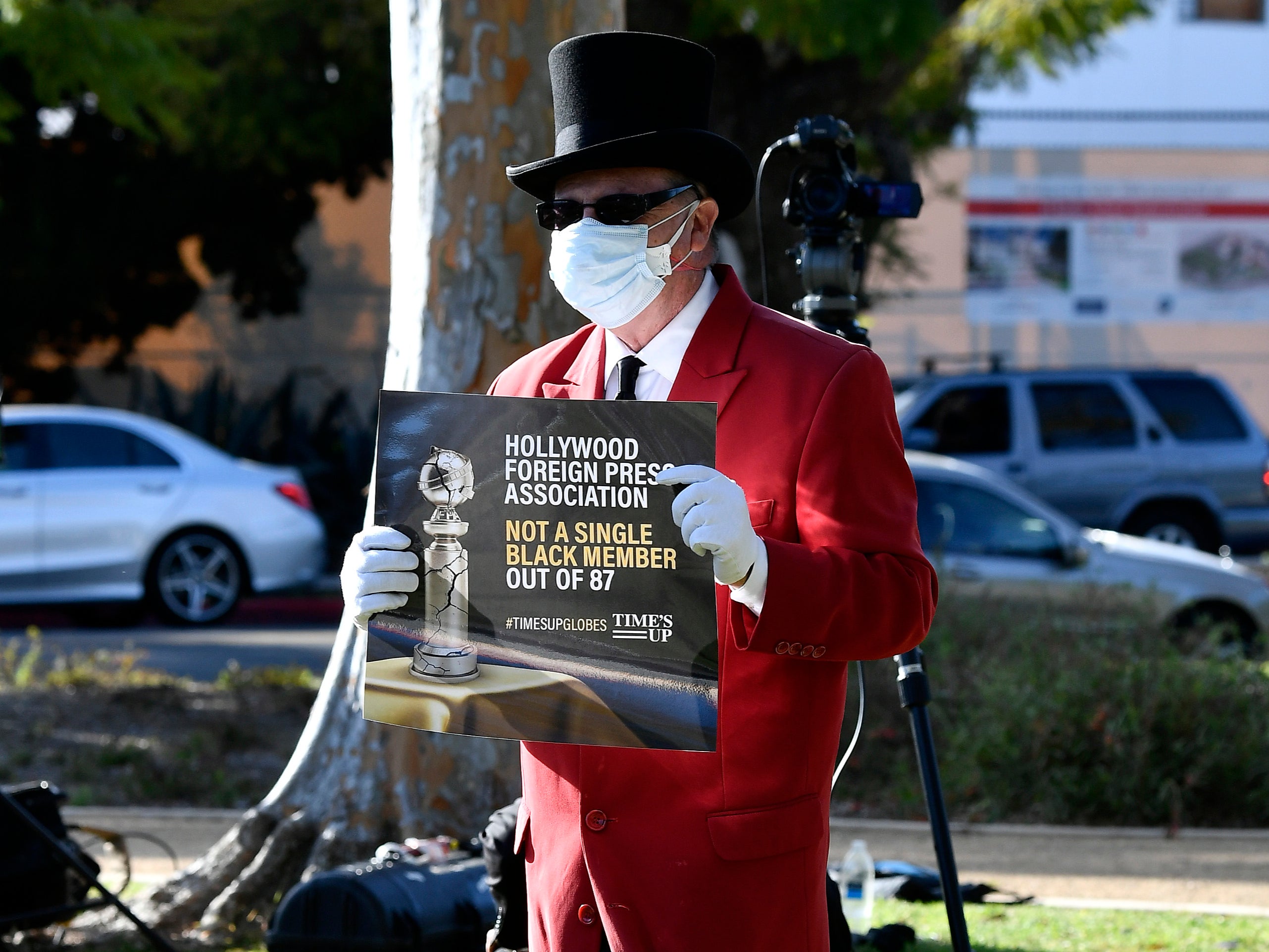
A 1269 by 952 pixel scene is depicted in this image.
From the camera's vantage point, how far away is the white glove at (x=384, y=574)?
7.48 ft

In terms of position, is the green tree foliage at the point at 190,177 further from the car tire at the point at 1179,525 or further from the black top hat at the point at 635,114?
the black top hat at the point at 635,114

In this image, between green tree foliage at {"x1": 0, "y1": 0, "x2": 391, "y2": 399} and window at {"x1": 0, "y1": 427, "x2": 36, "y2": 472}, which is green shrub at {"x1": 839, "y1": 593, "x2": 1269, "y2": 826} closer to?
green tree foliage at {"x1": 0, "y1": 0, "x2": 391, "y2": 399}

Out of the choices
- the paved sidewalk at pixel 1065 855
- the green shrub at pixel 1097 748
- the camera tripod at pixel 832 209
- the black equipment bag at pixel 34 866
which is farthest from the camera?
the green shrub at pixel 1097 748

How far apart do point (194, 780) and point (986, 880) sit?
3705 mm

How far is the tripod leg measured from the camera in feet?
11.9

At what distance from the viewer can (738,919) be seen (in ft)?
7.66

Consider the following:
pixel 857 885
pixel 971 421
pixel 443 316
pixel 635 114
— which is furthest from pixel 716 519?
pixel 971 421

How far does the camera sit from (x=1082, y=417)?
14617 mm

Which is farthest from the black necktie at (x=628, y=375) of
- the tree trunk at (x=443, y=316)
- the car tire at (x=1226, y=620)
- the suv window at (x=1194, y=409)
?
the suv window at (x=1194, y=409)

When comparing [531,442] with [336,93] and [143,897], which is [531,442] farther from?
[336,93]

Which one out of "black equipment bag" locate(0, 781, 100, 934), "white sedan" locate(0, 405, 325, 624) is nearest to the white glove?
"black equipment bag" locate(0, 781, 100, 934)

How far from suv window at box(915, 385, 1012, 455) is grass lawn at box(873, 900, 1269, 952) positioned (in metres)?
8.83

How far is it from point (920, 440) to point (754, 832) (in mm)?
11604

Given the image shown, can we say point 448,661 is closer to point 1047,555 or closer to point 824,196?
point 824,196
